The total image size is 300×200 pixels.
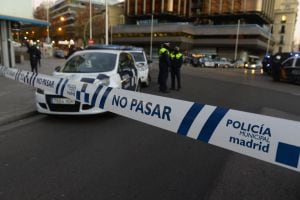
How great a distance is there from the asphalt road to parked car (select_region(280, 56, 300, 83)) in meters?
16.3

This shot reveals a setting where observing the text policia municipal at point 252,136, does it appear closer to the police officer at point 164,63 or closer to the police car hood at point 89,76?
the police car hood at point 89,76

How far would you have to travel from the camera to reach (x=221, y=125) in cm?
326

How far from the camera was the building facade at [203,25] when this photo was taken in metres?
79.4

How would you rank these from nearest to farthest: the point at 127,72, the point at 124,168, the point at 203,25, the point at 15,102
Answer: the point at 124,168, the point at 127,72, the point at 15,102, the point at 203,25

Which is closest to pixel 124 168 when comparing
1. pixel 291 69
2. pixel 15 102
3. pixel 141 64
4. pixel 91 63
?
pixel 91 63

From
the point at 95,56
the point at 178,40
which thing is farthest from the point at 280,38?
the point at 95,56

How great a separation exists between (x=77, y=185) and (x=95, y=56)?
545cm

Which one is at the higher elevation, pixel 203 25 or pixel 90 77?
pixel 203 25

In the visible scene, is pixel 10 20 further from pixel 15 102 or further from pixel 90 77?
pixel 90 77

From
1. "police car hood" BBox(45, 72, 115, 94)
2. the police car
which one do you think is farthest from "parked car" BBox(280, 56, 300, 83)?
"police car hood" BBox(45, 72, 115, 94)

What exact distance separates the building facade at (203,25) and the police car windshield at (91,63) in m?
72.2

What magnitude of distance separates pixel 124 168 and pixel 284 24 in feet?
405

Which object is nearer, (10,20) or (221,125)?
(221,125)

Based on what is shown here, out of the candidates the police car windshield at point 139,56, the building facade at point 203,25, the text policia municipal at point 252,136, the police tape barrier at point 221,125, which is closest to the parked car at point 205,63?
the building facade at point 203,25
